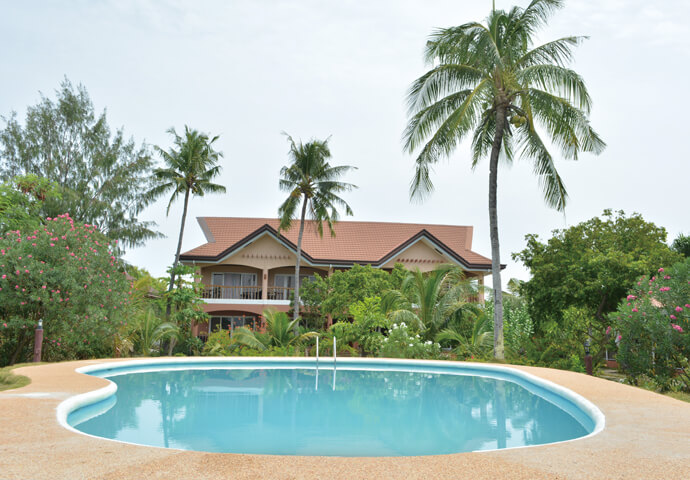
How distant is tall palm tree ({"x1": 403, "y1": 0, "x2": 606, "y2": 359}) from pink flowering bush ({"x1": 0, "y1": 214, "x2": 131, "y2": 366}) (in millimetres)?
10354

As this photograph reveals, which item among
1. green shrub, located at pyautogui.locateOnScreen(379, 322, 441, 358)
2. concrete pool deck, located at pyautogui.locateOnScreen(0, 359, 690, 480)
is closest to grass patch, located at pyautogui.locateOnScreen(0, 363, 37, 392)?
concrete pool deck, located at pyautogui.locateOnScreen(0, 359, 690, 480)

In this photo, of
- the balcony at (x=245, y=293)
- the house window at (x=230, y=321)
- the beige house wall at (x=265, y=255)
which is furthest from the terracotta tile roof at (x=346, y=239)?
the house window at (x=230, y=321)

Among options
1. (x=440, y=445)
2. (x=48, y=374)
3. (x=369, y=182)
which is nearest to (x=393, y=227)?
(x=369, y=182)

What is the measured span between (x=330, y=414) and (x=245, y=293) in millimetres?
20045

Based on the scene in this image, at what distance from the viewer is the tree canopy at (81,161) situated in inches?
1128

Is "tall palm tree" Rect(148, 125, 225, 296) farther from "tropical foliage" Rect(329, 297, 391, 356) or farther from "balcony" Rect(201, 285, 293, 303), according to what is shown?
"tropical foliage" Rect(329, 297, 391, 356)

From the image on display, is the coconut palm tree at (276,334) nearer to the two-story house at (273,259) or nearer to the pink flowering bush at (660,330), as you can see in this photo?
the two-story house at (273,259)

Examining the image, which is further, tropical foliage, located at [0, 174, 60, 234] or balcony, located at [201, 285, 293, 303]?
balcony, located at [201, 285, 293, 303]

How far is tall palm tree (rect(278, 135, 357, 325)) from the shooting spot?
959 inches

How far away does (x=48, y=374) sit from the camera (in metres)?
12.0

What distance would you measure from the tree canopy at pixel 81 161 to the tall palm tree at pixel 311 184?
430 inches

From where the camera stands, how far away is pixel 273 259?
2889 centimetres

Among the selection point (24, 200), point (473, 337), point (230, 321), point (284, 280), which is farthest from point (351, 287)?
point (24, 200)

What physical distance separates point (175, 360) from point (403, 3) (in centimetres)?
1266
